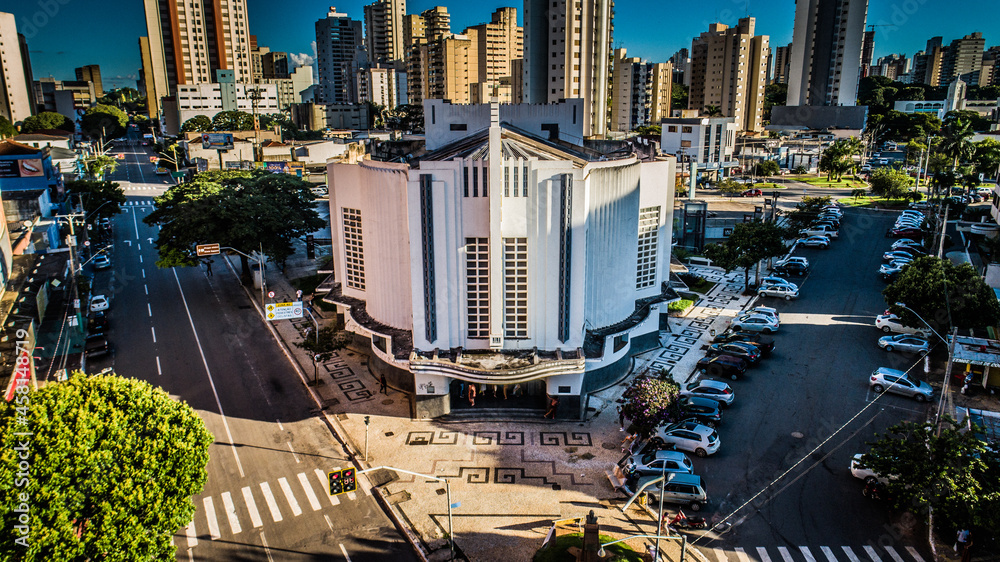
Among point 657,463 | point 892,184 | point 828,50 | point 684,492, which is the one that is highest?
point 828,50

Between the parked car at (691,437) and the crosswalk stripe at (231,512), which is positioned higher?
the parked car at (691,437)

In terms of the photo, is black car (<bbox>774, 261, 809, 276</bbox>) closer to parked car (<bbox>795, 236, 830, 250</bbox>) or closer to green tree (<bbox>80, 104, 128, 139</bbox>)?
parked car (<bbox>795, 236, 830, 250</bbox>)

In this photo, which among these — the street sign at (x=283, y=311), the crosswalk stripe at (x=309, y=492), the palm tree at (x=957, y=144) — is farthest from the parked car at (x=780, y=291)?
the palm tree at (x=957, y=144)

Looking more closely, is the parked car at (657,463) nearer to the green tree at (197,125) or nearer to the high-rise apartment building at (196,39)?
the green tree at (197,125)

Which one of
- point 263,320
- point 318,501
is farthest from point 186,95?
point 318,501

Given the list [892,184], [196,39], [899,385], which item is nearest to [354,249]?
[899,385]

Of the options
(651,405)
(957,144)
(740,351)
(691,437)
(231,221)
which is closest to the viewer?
(651,405)

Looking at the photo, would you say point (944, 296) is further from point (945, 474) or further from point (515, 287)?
point (515, 287)
